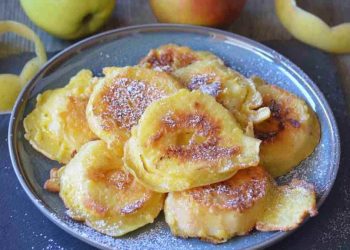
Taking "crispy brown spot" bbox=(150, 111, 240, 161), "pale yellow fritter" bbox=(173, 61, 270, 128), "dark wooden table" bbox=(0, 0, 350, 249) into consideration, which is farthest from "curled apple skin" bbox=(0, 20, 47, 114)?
"crispy brown spot" bbox=(150, 111, 240, 161)

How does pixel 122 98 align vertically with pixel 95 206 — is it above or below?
above

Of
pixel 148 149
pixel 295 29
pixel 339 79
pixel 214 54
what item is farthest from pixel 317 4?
pixel 148 149

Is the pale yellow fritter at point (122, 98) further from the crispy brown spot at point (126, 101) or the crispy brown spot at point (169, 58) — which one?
the crispy brown spot at point (169, 58)

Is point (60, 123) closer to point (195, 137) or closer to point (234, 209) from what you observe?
point (195, 137)

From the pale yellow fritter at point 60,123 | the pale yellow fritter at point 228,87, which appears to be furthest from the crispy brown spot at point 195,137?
the pale yellow fritter at point 60,123

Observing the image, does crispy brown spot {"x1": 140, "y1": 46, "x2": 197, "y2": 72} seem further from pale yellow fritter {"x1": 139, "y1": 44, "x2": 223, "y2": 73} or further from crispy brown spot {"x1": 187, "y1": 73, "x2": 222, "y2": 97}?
crispy brown spot {"x1": 187, "y1": 73, "x2": 222, "y2": 97}

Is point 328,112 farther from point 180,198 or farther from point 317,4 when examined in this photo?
point 317,4

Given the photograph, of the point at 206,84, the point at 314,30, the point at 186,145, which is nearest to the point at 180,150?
the point at 186,145
